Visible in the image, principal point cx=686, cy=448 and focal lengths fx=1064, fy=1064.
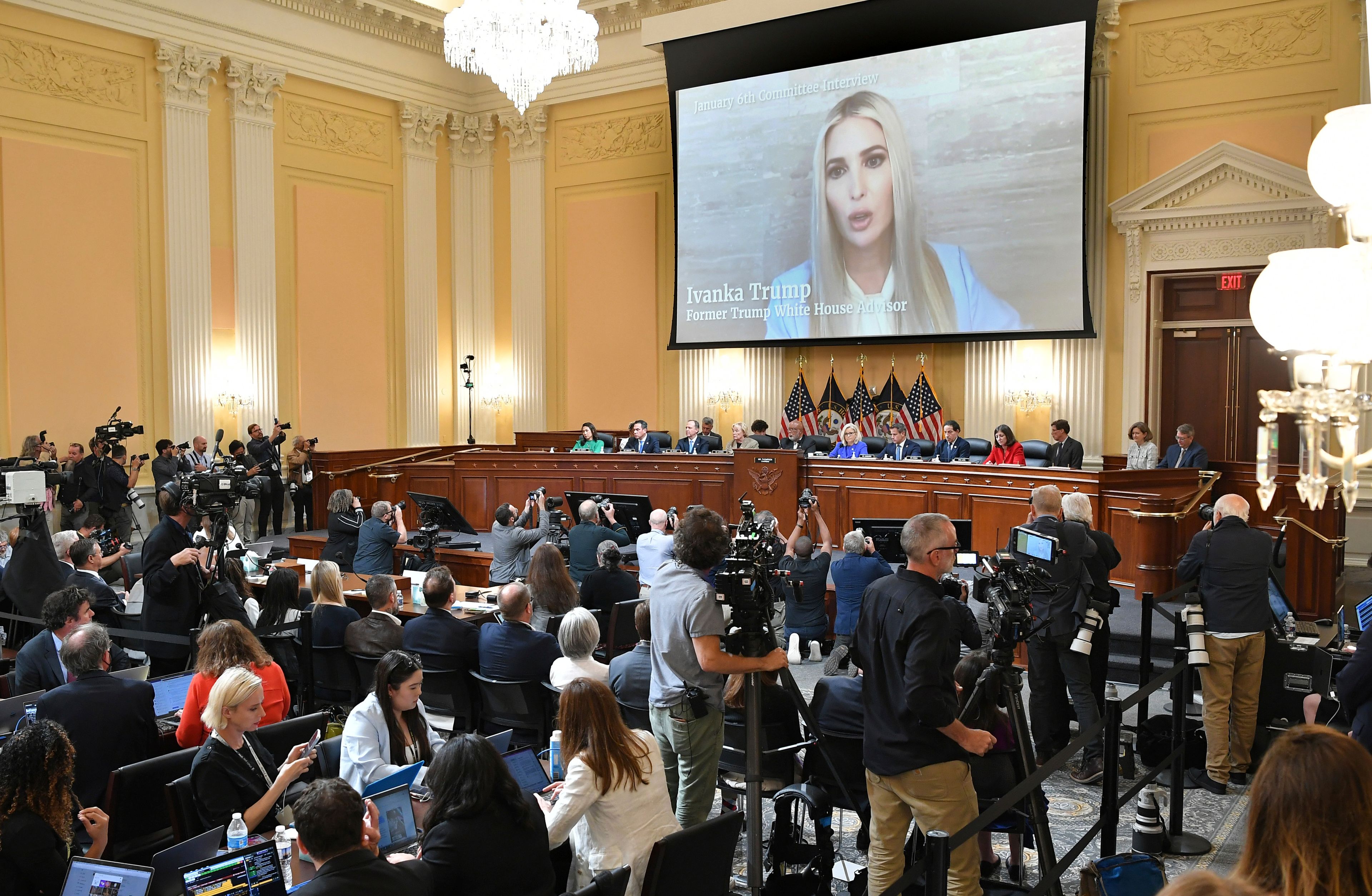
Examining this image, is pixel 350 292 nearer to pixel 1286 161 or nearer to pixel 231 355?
pixel 231 355

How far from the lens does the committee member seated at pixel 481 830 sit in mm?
3008

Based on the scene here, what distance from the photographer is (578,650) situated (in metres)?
4.97

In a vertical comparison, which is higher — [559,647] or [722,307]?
[722,307]

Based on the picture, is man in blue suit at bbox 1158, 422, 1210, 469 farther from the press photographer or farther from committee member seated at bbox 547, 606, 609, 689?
committee member seated at bbox 547, 606, 609, 689

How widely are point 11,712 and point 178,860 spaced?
6.13ft

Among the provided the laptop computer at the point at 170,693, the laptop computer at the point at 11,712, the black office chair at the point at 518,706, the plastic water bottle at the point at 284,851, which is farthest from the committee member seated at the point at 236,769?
the black office chair at the point at 518,706

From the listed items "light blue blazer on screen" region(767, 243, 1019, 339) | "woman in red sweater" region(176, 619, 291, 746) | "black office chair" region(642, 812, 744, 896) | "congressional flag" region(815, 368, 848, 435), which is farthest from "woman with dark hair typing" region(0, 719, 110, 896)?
"congressional flag" region(815, 368, 848, 435)

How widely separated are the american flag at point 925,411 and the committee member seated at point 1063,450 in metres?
2.56

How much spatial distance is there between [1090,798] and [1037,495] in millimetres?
1594

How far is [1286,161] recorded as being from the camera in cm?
1161

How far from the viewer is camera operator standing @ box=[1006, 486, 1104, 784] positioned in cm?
574

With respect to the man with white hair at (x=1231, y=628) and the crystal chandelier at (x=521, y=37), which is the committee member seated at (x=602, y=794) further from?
the crystal chandelier at (x=521, y=37)

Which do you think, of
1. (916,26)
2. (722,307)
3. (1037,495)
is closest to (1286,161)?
(916,26)

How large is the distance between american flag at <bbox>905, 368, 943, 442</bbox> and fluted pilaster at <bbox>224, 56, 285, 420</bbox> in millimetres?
8728
